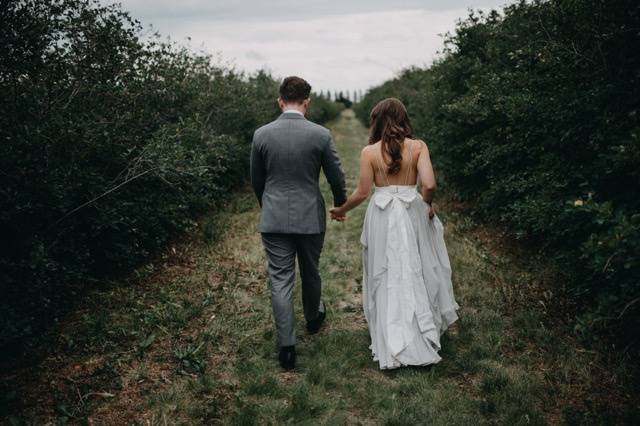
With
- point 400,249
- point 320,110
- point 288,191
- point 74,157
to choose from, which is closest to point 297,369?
point 400,249

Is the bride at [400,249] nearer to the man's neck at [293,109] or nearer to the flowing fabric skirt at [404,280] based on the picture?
the flowing fabric skirt at [404,280]

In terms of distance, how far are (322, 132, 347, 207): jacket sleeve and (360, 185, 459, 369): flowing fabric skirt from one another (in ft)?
1.14

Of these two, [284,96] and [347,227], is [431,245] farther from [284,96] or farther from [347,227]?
[347,227]

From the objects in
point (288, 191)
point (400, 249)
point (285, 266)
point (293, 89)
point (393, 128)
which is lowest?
point (285, 266)

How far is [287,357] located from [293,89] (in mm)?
2361

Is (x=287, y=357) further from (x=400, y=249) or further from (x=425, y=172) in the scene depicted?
(x=425, y=172)

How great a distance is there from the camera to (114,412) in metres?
3.59

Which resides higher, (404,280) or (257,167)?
(257,167)

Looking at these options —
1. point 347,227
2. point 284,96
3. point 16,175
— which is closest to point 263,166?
point 284,96

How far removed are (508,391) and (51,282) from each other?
4.04 meters

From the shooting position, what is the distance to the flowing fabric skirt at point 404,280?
4113mm

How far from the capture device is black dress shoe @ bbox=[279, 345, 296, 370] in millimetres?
4191

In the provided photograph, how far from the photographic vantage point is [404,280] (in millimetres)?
4211

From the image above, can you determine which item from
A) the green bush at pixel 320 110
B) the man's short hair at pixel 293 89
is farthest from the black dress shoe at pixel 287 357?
the green bush at pixel 320 110
